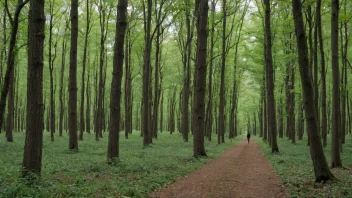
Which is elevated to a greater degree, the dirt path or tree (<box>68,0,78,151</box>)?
tree (<box>68,0,78,151</box>)

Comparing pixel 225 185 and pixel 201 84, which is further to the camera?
pixel 201 84

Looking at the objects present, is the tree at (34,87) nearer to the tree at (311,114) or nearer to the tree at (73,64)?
the tree at (311,114)

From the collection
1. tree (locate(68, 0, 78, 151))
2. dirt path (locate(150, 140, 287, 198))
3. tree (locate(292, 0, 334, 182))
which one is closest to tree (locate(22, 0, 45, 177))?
dirt path (locate(150, 140, 287, 198))

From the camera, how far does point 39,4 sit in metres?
6.53

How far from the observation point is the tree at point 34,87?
6523 millimetres

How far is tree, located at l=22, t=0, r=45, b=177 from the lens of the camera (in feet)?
21.4

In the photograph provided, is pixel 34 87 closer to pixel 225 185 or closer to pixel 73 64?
pixel 225 185

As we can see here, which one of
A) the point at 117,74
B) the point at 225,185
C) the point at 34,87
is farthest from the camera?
the point at 117,74

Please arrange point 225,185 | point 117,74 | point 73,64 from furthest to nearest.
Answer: point 73,64, point 117,74, point 225,185

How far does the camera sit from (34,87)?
21.5ft

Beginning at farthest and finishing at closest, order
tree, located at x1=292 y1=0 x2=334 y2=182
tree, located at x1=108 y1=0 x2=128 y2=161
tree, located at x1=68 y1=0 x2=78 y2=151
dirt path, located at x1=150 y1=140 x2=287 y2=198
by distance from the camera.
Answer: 1. tree, located at x1=68 y1=0 x2=78 y2=151
2. tree, located at x1=108 y1=0 x2=128 y2=161
3. tree, located at x1=292 y1=0 x2=334 y2=182
4. dirt path, located at x1=150 y1=140 x2=287 y2=198

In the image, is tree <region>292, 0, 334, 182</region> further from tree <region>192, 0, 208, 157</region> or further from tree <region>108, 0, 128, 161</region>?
tree <region>192, 0, 208, 157</region>

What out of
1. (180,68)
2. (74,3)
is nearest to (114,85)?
(74,3)

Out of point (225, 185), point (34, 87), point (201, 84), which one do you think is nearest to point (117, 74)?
point (34, 87)
